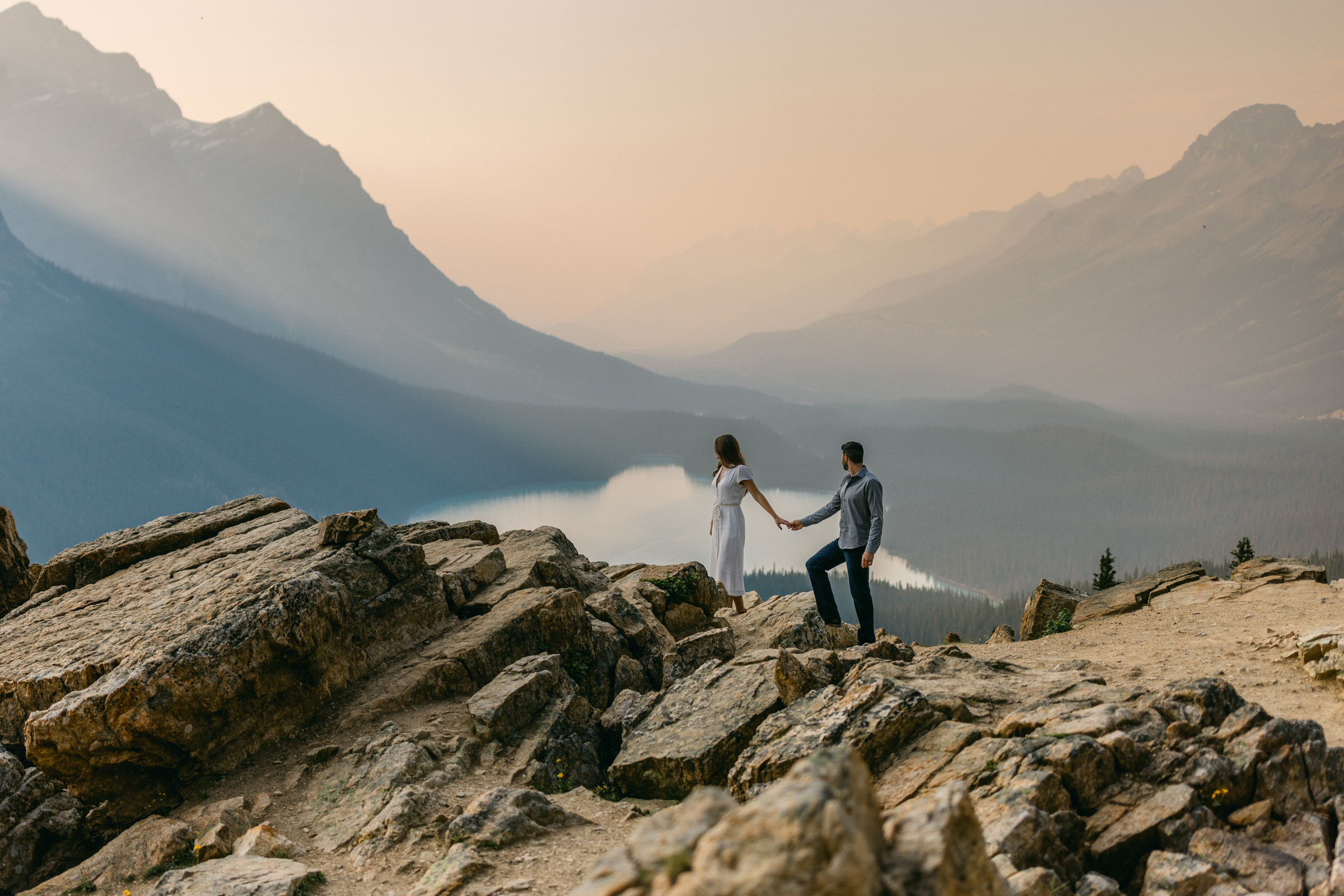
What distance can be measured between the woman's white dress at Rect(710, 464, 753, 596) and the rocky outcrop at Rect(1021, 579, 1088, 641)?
8.75 metres

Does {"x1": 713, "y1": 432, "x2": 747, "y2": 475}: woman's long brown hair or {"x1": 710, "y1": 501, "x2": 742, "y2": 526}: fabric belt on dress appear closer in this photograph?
{"x1": 713, "y1": 432, "x2": 747, "y2": 475}: woman's long brown hair

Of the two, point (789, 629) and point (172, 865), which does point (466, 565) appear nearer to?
point (789, 629)

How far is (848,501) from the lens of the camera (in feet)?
43.5

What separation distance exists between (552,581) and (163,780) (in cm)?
735

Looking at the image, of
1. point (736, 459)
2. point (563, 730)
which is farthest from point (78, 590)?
point (736, 459)

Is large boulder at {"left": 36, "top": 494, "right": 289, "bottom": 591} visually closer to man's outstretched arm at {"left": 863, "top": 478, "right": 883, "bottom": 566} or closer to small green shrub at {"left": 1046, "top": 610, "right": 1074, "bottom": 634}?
man's outstretched arm at {"left": 863, "top": 478, "right": 883, "bottom": 566}

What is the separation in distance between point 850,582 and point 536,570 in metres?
6.63

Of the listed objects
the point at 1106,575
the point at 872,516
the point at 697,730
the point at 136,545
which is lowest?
the point at 1106,575

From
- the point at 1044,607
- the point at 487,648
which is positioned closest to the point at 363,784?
the point at 487,648

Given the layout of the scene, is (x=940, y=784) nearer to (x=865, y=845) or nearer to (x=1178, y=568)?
(x=865, y=845)

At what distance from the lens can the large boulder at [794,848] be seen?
3.55 metres

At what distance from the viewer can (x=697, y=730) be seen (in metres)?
9.94

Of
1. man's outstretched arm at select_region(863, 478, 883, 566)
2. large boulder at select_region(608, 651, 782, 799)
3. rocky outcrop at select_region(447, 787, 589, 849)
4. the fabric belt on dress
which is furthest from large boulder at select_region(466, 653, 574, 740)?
man's outstretched arm at select_region(863, 478, 883, 566)

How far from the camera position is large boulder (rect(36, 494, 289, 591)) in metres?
16.2
